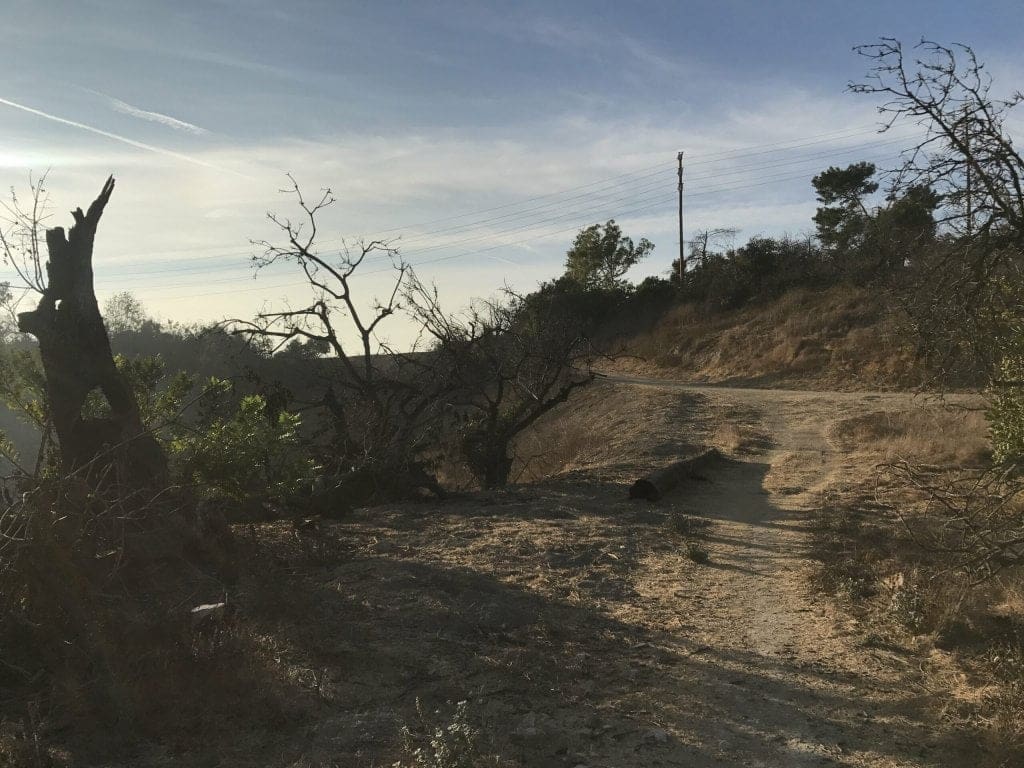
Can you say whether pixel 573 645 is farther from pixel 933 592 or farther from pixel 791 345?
pixel 791 345

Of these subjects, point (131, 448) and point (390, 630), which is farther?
point (131, 448)

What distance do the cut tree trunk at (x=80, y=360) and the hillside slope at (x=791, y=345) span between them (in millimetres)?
16983

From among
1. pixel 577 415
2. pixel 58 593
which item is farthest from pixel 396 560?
pixel 577 415

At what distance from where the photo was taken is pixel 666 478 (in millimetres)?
10539

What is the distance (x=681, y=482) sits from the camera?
11125mm

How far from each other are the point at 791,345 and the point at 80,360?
24193mm

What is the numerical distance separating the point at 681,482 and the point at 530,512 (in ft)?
9.67

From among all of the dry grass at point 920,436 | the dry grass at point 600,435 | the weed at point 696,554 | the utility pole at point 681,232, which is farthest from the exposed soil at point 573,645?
the utility pole at point 681,232

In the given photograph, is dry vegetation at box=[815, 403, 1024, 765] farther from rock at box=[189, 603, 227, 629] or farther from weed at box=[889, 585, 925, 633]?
rock at box=[189, 603, 227, 629]

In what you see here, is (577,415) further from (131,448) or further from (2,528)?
(2,528)

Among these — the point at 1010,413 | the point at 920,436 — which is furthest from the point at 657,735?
the point at 920,436

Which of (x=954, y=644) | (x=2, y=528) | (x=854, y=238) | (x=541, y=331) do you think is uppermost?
(x=854, y=238)

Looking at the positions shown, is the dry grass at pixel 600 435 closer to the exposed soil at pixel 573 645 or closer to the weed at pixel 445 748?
the exposed soil at pixel 573 645

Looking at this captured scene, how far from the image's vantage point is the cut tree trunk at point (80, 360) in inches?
259
